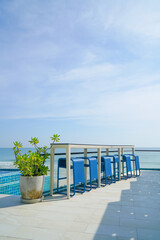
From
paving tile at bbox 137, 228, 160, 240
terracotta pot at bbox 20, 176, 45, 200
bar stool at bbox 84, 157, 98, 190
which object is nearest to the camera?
paving tile at bbox 137, 228, 160, 240

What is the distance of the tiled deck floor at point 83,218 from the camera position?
1.97 meters

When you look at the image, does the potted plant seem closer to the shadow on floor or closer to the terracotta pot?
the terracotta pot

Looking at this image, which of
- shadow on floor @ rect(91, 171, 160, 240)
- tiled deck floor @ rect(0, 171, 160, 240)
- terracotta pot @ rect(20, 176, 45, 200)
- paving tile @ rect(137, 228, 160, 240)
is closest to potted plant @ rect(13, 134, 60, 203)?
terracotta pot @ rect(20, 176, 45, 200)

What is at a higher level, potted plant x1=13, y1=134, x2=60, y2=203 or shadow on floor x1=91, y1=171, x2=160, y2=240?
potted plant x1=13, y1=134, x2=60, y2=203

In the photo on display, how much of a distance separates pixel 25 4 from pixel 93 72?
12.8 feet

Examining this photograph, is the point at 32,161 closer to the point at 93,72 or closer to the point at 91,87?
the point at 93,72

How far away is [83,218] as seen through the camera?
2.44 meters

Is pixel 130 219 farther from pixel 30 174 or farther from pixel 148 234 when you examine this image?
pixel 30 174

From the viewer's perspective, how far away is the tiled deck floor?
1.97 meters

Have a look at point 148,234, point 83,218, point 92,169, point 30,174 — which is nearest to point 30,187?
point 30,174

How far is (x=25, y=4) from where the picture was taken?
5.17 meters

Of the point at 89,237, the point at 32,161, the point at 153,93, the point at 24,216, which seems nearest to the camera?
the point at 89,237

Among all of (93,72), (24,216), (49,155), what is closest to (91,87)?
(93,72)

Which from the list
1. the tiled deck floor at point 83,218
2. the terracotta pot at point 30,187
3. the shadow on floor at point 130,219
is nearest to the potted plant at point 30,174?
the terracotta pot at point 30,187
